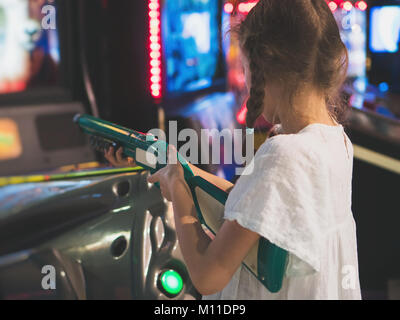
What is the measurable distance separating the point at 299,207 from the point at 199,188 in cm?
17

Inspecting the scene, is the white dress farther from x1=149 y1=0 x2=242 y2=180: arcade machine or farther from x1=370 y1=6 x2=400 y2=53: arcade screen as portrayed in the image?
x1=370 y1=6 x2=400 y2=53: arcade screen

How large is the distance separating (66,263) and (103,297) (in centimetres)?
9

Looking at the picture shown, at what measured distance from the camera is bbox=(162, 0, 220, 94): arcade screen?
6.53 ft

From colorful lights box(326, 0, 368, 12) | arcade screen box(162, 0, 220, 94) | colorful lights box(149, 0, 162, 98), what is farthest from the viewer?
colorful lights box(326, 0, 368, 12)

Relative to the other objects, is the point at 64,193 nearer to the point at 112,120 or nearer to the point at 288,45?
the point at 288,45

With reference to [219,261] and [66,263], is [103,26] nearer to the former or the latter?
[66,263]

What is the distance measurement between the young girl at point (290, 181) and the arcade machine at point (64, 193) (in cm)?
23

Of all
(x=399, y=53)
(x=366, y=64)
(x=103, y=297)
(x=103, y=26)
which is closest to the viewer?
(x=103, y=297)

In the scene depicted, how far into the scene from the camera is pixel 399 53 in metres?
3.83

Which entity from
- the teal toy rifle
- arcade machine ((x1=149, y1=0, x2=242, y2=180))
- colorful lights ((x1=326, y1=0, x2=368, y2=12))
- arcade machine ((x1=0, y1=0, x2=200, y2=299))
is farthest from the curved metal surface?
colorful lights ((x1=326, y1=0, x2=368, y2=12))

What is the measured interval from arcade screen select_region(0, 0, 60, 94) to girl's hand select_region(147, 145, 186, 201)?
895mm

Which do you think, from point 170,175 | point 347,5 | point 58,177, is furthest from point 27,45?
point 347,5

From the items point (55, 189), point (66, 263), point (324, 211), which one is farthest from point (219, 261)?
point (55, 189)

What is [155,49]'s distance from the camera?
1881 mm
